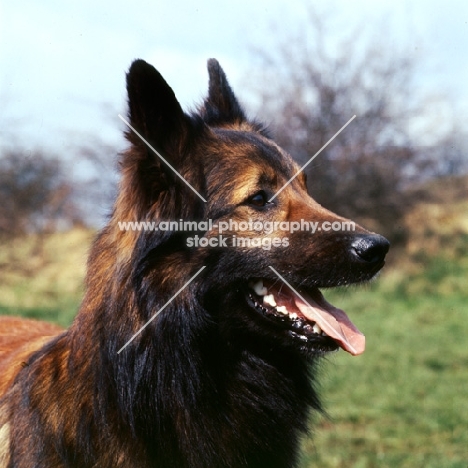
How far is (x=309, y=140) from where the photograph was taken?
50.8ft

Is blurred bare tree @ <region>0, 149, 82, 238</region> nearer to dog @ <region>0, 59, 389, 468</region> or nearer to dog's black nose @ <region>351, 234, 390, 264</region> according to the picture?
dog @ <region>0, 59, 389, 468</region>

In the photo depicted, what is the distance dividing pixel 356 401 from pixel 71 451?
4.89m

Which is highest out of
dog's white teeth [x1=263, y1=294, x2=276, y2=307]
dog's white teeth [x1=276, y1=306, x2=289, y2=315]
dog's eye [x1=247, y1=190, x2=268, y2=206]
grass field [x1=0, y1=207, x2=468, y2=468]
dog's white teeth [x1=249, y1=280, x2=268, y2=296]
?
dog's eye [x1=247, y1=190, x2=268, y2=206]

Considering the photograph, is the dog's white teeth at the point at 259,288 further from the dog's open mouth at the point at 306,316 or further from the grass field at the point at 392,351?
the grass field at the point at 392,351

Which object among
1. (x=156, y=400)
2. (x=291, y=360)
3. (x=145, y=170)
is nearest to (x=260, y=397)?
(x=291, y=360)

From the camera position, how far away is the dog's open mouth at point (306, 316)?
3100 millimetres

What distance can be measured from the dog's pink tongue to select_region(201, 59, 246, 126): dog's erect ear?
1381 mm

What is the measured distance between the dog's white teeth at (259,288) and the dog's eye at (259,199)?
40 cm

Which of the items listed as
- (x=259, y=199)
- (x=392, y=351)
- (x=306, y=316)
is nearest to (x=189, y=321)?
(x=306, y=316)

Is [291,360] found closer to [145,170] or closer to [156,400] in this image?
[156,400]

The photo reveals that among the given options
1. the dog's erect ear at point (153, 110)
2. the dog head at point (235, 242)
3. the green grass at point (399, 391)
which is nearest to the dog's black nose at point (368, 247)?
the dog head at point (235, 242)

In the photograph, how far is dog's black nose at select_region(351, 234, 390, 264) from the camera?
122 inches

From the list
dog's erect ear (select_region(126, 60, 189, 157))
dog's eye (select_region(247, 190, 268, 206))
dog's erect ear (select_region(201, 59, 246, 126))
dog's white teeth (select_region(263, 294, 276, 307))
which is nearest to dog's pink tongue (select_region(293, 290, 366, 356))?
dog's white teeth (select_region(263, 294, 276, 307))

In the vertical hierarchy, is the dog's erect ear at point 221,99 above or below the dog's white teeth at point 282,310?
above
